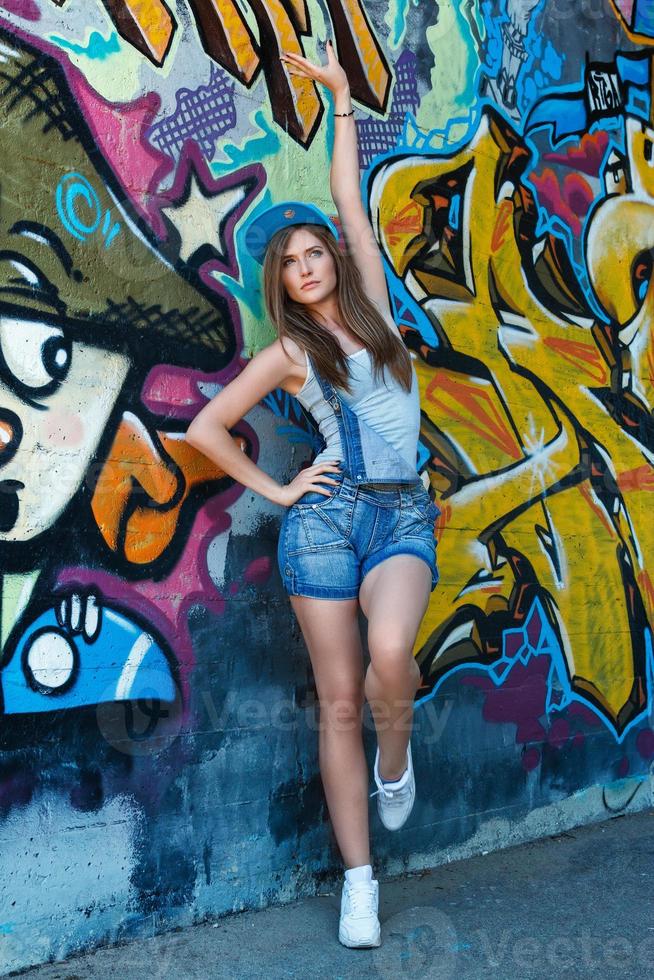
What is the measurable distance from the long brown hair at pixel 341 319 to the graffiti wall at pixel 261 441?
274 mm

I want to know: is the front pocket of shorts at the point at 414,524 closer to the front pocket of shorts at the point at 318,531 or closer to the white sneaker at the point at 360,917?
the front pocket of shorts at the point at 318,531

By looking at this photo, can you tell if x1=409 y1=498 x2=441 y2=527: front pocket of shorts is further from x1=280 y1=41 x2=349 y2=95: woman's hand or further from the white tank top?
x1=280 y1=41 x2=349 y2=95: woman's hand

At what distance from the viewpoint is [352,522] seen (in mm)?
3172

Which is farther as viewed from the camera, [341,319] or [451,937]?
[341,319]

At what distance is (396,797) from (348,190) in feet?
6.58

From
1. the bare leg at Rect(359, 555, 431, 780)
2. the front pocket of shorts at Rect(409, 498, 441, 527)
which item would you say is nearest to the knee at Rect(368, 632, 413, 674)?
the bare leg at Rect(359, 555, 431, 780)

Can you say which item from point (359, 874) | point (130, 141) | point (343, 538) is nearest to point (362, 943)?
point (359, 874)

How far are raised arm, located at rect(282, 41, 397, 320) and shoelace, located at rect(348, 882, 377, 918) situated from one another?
183cm

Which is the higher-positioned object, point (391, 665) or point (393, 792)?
point (391, 665)

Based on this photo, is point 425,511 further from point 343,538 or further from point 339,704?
point 339,704

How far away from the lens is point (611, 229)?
17.1 feet

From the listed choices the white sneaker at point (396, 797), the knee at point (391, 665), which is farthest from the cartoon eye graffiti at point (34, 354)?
the white sneaker at point (396, 797)

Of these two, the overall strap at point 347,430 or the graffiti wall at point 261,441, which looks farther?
the overall strap at point 347,430

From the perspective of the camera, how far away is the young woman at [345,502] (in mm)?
3113
